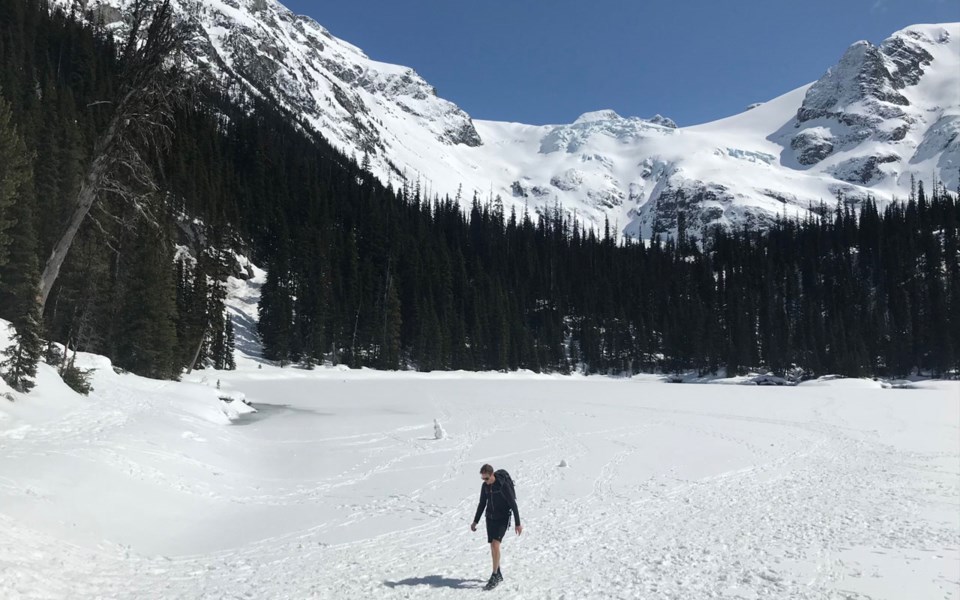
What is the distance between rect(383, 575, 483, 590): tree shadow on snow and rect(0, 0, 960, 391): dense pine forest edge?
2097 centimetres

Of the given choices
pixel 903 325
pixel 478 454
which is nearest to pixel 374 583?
pixel 478 454

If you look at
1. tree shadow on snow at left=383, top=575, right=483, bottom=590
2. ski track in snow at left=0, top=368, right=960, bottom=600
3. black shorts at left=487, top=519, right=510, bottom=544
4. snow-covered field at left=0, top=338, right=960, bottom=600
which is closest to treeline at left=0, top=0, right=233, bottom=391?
snow-covered field at left=0, top=338, right=960, bottom=600

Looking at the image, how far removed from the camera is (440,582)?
346 inches

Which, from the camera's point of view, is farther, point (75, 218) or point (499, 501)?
point (75, 218)

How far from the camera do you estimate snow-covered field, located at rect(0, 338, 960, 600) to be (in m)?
8.61

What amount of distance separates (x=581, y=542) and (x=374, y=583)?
4.37 meters

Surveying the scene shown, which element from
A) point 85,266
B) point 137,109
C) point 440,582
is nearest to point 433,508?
point 440,582

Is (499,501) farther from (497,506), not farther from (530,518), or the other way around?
(530,518)

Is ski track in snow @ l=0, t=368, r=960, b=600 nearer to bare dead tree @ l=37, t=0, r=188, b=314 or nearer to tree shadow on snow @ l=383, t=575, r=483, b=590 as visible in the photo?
tree shadow on snow @ l=383, t=575, r=483, b=590

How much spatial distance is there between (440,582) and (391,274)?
84.1 meters

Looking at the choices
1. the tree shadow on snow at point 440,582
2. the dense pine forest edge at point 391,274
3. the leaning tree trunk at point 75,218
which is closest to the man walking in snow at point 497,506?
the tree shadow on snow at point 440,582

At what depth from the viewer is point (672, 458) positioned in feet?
66.8

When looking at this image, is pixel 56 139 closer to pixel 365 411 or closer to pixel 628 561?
pixel 365 411

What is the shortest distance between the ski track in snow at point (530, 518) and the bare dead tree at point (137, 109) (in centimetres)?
562
